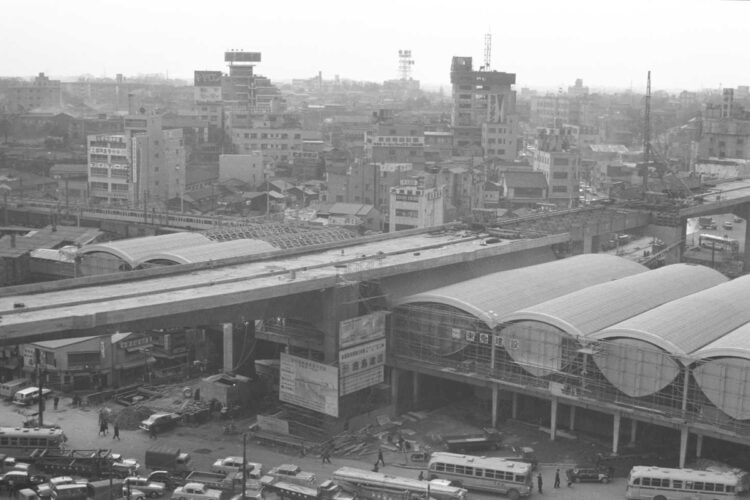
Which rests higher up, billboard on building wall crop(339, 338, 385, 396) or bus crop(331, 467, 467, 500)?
billboard on building wall crop(339, 338, 385, 396)

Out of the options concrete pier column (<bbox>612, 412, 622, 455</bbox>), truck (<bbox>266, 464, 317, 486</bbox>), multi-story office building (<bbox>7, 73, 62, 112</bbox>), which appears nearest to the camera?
truck (<bbox>266, 464, 317, 486</bbox>)

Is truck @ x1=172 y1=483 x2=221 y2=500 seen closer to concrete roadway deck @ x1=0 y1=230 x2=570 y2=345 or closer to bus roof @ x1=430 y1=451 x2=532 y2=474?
concrete roadway deck @ x1=0 y1=230 x2=570 y2=345

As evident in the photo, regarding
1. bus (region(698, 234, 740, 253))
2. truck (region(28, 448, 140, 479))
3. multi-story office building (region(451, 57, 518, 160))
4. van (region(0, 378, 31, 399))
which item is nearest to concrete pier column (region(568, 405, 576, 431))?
truck (region(28, 448, 140, 479))

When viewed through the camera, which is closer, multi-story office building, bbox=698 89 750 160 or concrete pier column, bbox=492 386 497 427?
concrete pier column, bbox=492 386 497 427

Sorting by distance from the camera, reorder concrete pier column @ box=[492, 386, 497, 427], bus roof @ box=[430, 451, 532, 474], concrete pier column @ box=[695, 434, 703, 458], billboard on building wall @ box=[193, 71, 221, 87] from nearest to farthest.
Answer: bus roof @ box=[430, 451, 532, 474], concrete pier column @ box=[695, 434, 703, 458], concrete pier column @ box=[492, 386, 497, 427], billboard on building wall @ box=[193, 71, 221, 87]

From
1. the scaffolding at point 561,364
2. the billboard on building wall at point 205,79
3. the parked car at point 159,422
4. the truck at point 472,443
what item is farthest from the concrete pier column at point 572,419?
the billboard on building wall at point 205,79

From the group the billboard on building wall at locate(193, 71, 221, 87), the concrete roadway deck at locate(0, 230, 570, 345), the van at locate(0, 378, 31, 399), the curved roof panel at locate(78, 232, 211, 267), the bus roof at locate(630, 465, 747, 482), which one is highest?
the billboard on building wall at locate(193, 71, 221, 87)
